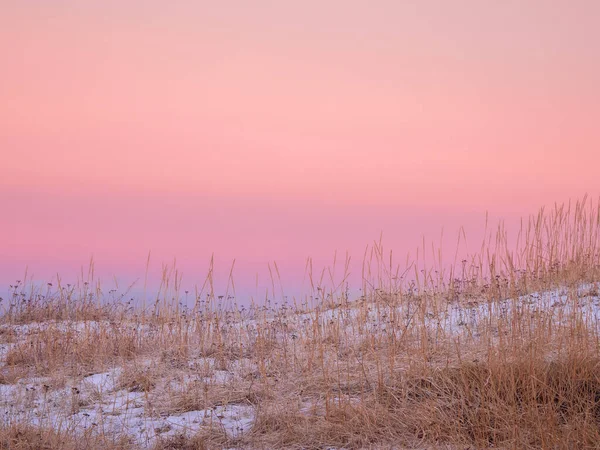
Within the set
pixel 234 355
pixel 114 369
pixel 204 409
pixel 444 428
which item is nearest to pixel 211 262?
pixel 234 355

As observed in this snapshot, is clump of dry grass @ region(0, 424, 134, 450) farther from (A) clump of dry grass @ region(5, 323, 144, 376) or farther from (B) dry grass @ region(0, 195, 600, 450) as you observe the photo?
(A) clump of dry grass @ region(5, 323, 144, 376)

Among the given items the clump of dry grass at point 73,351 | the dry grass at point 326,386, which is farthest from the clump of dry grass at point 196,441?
the clump of dry grass at point 73,351

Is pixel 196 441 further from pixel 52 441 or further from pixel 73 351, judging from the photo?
pixel 73 351

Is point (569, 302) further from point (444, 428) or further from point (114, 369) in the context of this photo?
point (114, 369)

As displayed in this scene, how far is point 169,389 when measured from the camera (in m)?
6.06

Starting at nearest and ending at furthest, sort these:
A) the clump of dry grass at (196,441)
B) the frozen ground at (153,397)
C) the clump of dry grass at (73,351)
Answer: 1. the clump of dry grass at (196,441)
2. the frozen ground at (153,397)
3. the clump of dry grass at (73,351)

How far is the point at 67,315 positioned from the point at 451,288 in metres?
6.60

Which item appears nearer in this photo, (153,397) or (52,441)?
(52,441)

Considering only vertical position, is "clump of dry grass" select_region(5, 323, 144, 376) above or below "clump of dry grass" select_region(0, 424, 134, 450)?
above

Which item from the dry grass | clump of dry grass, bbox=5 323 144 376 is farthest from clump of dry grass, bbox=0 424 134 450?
clump of dry grass, bbox=5 323 144 376

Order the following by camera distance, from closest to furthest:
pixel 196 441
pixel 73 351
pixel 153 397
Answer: pixel 196 441 → pixel 153 397 → pixel 73 351

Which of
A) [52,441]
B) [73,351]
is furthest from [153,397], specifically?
[73,351]

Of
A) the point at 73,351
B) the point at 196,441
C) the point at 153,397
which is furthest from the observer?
the point at 73,351

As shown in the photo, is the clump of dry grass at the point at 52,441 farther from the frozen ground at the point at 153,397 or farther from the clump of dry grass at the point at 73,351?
the clump of dry grass at the point at 73,351
